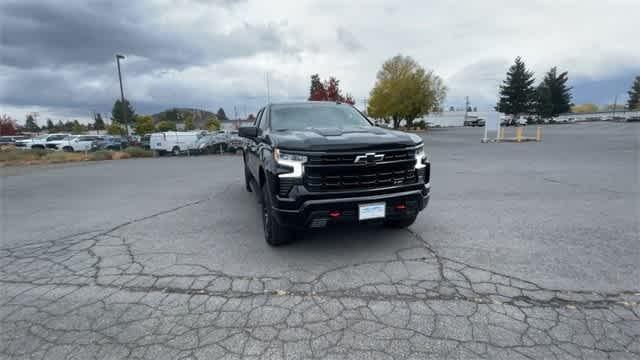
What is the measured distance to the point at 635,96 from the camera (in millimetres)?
84625

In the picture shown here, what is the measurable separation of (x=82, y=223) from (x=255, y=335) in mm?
4758

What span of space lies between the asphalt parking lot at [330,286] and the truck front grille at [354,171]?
0.89 meters

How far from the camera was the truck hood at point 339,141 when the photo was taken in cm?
323

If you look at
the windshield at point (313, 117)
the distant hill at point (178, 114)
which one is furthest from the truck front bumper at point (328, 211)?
the distant hill at point (178, 114)

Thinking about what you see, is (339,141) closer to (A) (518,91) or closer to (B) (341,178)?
(B) (341,178)

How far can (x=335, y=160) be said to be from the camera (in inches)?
128

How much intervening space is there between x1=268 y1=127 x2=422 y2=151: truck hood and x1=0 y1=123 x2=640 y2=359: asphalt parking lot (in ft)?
4.24

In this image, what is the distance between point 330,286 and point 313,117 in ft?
8.85

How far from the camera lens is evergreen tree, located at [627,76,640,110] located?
275ft

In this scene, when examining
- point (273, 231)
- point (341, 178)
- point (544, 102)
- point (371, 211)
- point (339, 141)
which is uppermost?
point (544, 102)

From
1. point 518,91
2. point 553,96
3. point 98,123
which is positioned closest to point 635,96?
point 553,96

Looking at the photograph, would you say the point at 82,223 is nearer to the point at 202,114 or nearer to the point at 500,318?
the point at 500,318

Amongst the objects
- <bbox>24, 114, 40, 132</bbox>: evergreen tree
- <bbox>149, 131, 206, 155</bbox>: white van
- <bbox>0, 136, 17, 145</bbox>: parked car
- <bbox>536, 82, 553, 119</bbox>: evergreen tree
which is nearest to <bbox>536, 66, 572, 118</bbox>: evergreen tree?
<bbox>536, 82, 553, 119</bbox>: evergreen tree

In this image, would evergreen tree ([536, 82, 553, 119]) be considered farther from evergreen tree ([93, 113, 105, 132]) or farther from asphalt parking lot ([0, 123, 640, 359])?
evergreen tree ([93, 113, 105, 132])
